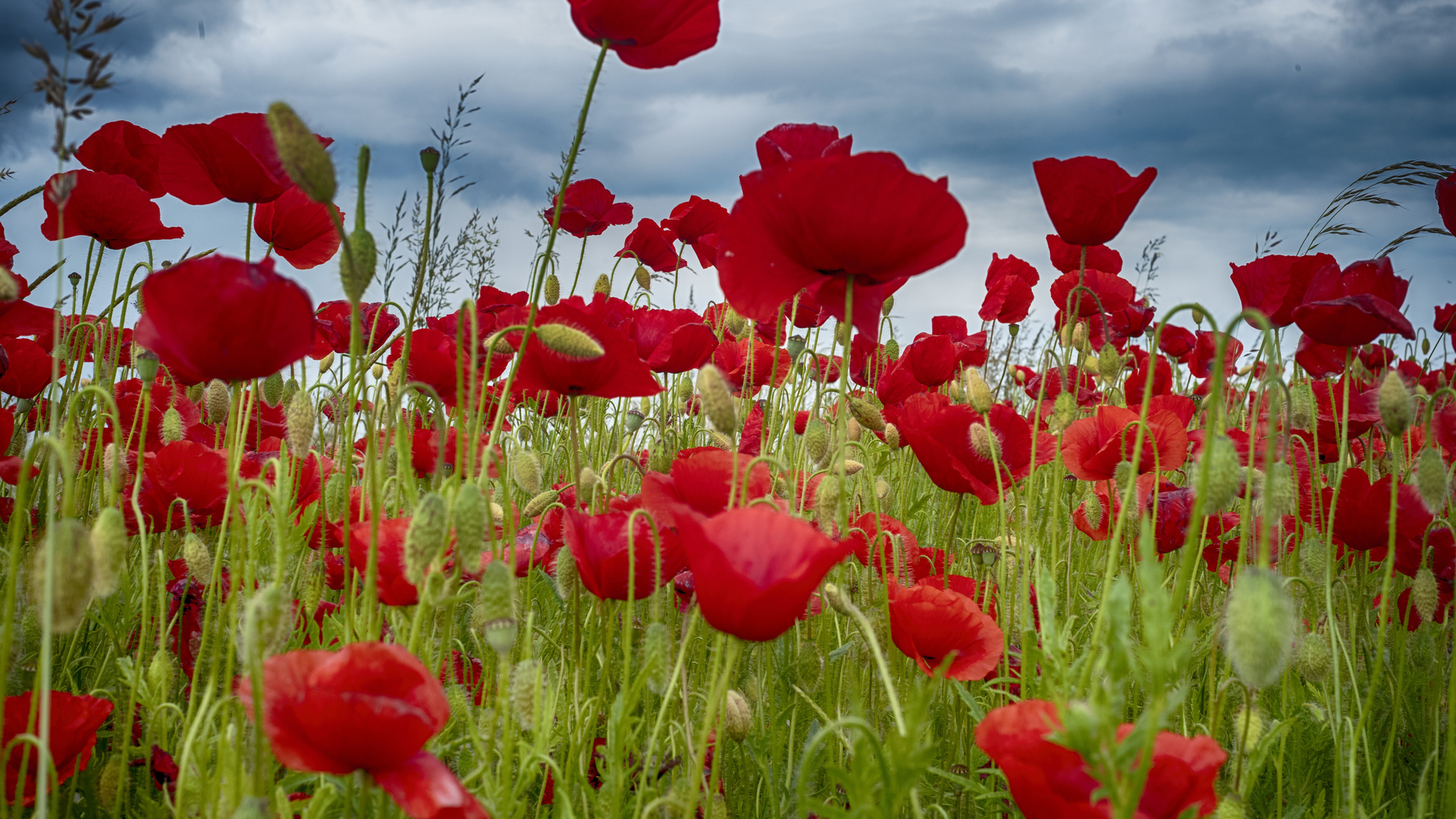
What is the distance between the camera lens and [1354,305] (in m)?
1.33

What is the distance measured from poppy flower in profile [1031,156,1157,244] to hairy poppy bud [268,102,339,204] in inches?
47.8

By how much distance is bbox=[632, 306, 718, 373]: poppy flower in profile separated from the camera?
1.89 meters

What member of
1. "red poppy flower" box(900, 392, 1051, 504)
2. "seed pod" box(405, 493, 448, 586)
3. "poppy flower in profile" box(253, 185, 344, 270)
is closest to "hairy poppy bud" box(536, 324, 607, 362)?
"seed pod" box(405, 493, 448, 586)

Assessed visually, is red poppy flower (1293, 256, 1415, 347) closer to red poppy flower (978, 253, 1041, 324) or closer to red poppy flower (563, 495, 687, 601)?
red poppy flower (563, 495, 687, 601)

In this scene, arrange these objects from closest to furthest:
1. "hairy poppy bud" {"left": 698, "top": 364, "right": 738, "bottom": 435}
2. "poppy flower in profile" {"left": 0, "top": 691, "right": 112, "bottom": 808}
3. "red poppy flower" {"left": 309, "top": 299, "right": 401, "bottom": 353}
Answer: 1. "hairy poppy bud" {"left": 698, "top": 364, "right": 738, "bottom": 435}
2. "poppy flower in profile" {"left": 0, "top": 691, "right": 112, "bottom": 808}
3. "red poppy flower" {"left": 309, "top": 299, "right": 401, "bottom": 353}

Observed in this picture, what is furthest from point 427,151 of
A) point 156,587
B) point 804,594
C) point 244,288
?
point 156,587

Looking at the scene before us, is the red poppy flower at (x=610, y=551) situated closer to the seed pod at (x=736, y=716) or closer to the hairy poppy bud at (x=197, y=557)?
the seed pod at (x=736, y=716)

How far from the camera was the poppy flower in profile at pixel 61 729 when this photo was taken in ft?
3.90

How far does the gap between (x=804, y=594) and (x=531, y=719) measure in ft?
1.17

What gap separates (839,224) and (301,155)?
0.54 meters

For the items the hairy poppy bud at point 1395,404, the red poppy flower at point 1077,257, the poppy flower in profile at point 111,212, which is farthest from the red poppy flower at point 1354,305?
the poppy flower in profile at point 111,212

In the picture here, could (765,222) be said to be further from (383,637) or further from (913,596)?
(383,637)

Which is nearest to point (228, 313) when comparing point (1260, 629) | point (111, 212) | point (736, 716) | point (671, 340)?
point (736, 716)

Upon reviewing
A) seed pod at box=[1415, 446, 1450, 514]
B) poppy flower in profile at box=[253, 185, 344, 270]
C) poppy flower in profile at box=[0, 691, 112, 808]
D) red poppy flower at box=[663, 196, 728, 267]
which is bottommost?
poppy flower in profile at box=[0, 691, 112, 808]
